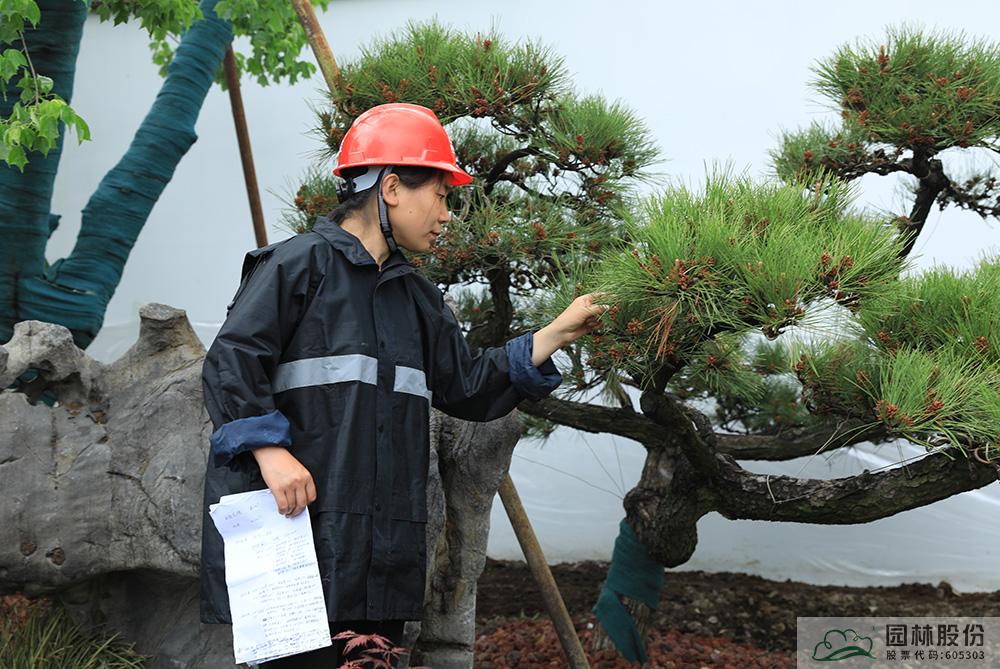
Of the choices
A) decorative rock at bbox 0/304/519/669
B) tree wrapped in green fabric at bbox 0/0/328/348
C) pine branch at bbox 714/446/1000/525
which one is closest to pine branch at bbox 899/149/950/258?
pine branch at bbox 714/446/1000/525

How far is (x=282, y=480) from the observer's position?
4.79ft

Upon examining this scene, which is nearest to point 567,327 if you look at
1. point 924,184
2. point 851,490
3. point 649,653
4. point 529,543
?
point 851,490

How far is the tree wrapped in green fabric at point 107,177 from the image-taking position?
109 inches

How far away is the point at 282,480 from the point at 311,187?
114 centimetres

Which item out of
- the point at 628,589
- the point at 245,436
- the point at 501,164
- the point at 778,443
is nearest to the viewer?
the point at 245,436

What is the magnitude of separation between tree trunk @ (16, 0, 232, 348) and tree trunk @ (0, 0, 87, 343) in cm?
4

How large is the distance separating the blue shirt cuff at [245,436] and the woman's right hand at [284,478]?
0.02 metres

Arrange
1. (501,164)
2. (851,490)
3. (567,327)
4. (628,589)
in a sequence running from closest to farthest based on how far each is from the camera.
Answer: (567,327), (851,490), (501,164), (628,589)

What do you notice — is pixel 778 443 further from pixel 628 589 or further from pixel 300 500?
pixel 300 500

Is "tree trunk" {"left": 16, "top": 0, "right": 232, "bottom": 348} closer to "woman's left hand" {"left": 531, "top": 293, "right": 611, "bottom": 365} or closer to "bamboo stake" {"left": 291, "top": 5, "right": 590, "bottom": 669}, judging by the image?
"bamboo stake" {"left": 291, "top": 5, "right": 590, "bottom": 669}

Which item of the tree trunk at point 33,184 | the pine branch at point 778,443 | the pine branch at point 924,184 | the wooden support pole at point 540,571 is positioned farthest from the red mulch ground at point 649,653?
the tree trunk at point 33,184

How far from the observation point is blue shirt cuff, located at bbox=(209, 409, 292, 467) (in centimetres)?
145

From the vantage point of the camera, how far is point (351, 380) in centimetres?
159

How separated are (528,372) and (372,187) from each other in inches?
16.0
